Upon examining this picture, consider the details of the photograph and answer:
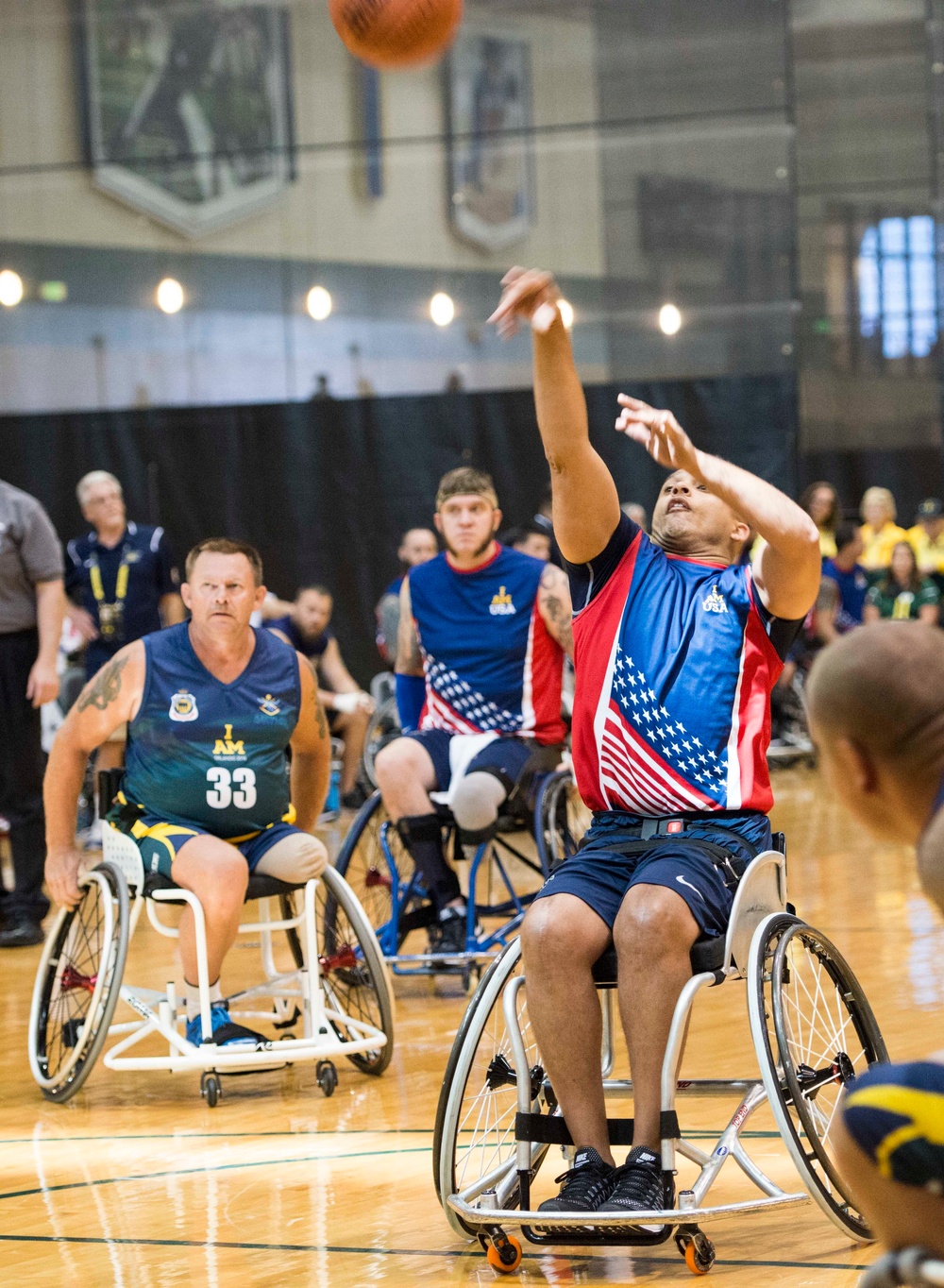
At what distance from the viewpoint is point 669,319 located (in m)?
11.4

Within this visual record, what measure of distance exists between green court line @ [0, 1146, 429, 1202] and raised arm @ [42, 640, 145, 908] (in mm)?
813

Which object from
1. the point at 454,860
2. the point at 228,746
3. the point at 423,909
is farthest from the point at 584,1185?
the point at 454,860

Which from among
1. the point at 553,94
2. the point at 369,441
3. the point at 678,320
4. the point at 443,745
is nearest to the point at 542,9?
the point at 553,94

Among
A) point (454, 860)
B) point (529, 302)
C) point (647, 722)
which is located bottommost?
point (454, 860)

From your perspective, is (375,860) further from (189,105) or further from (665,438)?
(189,105)

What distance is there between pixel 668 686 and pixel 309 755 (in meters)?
1.47

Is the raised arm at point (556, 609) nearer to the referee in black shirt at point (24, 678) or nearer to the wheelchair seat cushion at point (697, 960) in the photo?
the referee in black shirt at point (24, 678)

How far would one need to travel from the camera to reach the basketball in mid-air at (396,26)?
3867 mm

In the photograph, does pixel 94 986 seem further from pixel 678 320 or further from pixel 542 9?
pixel 542 9

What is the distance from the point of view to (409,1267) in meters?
2.67

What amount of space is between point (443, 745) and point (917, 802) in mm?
3271

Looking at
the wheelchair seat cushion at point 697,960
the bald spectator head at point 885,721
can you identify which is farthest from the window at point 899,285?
the bald spectator head at point 885,721

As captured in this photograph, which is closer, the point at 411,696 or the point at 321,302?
the point at 411,696

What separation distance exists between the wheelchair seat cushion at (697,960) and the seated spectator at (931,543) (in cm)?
848
